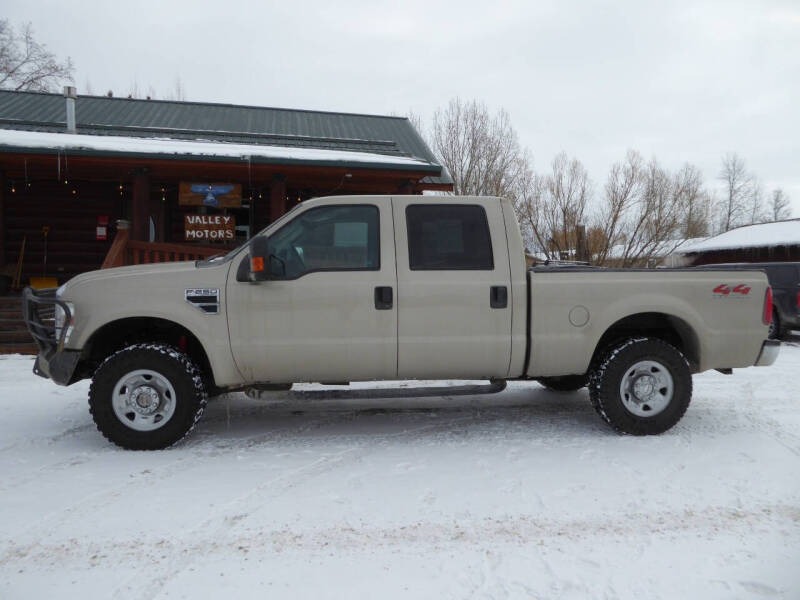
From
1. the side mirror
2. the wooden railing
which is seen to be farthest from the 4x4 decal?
the wooden railing

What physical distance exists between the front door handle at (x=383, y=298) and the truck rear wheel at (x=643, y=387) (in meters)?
1.81

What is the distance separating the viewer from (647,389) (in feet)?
14.0

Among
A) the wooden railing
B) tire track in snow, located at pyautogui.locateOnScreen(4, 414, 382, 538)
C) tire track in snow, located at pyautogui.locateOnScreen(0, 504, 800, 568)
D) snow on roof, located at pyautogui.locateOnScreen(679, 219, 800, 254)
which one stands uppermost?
snow on roof, located at pyautogui.locateOnScreen(679, 219, 800, 254)

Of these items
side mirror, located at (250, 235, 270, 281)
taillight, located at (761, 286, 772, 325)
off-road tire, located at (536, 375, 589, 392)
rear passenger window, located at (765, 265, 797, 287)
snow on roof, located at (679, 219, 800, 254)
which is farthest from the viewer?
snow on roof, located at (679, 219, 800, 254)

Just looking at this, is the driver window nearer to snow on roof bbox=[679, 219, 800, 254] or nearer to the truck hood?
the truck hood

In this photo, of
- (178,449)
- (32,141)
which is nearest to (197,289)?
(178,449)

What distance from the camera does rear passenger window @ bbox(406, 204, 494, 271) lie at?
4137mm

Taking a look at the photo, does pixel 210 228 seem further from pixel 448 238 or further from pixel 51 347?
pixel 448 238

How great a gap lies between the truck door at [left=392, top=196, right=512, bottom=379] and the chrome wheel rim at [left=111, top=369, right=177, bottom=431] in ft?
5.86

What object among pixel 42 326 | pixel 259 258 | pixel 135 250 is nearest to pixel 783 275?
pixel 259 258

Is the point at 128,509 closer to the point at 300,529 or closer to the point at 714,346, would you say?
the point at 300,529

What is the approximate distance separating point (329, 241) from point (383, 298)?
0.63 m

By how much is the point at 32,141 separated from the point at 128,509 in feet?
30.4

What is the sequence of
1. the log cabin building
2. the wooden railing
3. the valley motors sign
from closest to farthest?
the wooden railing < the log cabin building < the valley motors sign
